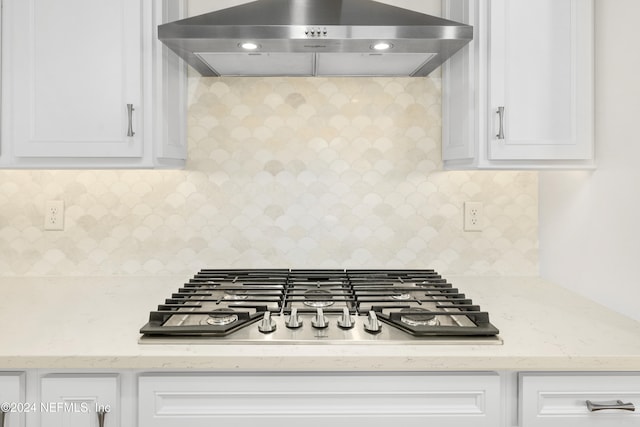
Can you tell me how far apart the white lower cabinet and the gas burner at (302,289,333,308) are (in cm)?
31

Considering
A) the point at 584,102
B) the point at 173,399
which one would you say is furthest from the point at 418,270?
the point at 173,399

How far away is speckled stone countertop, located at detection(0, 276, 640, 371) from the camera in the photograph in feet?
3.63

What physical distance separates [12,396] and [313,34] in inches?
48.1

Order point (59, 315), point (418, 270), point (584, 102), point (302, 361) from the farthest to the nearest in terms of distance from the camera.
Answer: point (418, 270) → point (584, 102) → point (59, 315) → point (302, 361)

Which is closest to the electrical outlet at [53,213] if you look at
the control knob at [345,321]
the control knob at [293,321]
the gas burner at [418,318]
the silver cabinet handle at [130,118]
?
the silver cabinet handle at [130,118]

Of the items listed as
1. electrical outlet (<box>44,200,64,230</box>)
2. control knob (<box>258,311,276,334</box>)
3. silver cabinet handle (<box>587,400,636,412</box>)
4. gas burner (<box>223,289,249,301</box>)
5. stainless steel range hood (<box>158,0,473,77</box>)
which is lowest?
silver cabinet handle (<box>587,400,636,412</box>)

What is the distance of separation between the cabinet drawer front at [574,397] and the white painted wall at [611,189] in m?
0.33

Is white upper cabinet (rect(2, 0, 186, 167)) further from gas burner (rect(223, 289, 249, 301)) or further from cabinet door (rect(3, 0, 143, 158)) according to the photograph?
gas burner (rect(223, 289, 249, 301))

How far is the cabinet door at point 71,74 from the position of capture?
1.55 metres

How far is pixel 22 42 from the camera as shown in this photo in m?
1.55

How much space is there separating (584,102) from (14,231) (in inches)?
83.8

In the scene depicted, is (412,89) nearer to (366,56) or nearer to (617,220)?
(366,56)

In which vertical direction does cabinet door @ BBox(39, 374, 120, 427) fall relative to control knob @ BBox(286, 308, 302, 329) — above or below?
below

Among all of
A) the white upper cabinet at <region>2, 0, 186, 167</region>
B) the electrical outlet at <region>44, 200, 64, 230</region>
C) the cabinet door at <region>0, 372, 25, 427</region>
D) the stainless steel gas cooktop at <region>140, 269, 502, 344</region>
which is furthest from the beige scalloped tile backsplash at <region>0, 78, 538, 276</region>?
the cabinet door at <region>0, 372, 25, 427</region>
